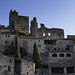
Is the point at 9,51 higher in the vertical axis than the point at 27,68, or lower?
higher

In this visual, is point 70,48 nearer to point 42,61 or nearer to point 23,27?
point 42,61

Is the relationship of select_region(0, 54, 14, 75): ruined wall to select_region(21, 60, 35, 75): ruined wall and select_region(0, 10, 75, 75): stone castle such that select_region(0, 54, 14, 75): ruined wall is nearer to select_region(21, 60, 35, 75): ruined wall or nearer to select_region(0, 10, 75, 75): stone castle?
select_region(0, 10, 75, 75): stone castle

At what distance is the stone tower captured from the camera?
79375mm

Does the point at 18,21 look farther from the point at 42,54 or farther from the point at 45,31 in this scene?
the point at 42,54

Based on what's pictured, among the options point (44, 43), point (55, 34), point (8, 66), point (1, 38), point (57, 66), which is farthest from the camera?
point (55, 34)

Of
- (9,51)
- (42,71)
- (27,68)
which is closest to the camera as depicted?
(27,68)

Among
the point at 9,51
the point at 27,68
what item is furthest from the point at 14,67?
the point at 9,51

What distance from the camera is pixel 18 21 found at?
8119 centimetres

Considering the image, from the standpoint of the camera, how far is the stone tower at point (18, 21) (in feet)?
260

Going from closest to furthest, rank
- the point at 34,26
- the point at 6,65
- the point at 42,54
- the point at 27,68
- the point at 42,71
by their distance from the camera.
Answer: the point at 6,65 < the point at 27,68 < the point at 42,71 < the point at 42,54 < the point at 34,26

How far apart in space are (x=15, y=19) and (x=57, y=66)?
134ft

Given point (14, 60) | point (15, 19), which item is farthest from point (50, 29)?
point (14, 60)

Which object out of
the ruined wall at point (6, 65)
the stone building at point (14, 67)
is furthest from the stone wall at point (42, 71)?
the ruined wall at point (6, 65)

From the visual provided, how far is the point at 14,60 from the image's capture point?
46.7m
